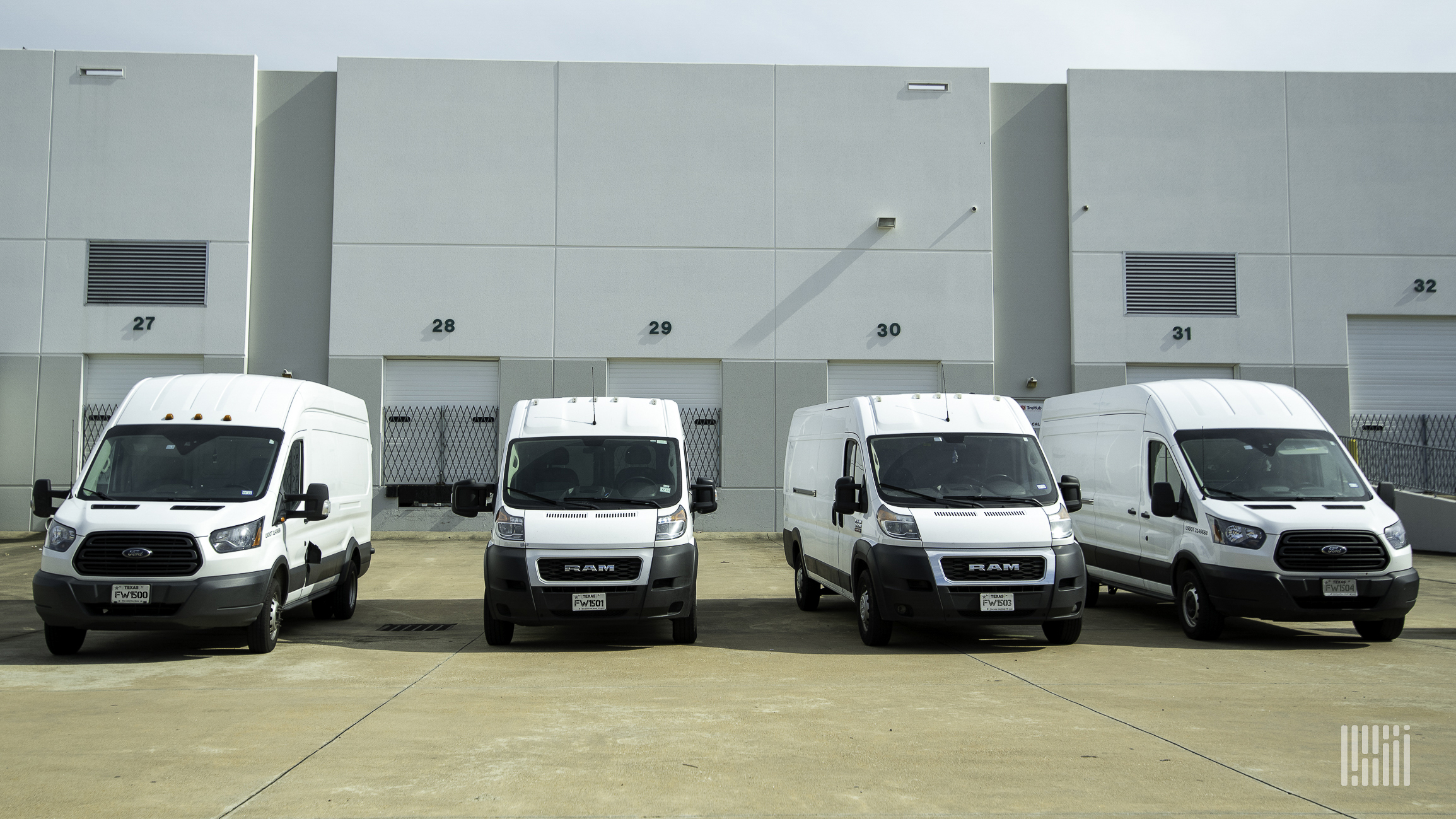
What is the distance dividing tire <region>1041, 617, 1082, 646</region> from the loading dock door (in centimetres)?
1295

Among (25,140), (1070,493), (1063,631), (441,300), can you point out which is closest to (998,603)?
(1063,631)

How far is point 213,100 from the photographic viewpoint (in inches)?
896

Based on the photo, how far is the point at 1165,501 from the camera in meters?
10.8

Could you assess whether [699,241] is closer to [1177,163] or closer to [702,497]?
[1177,163]

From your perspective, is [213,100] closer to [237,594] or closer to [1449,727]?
[237,594]

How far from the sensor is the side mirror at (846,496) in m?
10.3

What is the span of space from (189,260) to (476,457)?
7.24m

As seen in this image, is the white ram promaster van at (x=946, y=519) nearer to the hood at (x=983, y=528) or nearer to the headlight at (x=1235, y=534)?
the hood at (x=983, y=528)

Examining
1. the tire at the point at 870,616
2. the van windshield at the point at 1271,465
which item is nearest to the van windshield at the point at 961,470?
the tire at the point at 870,616

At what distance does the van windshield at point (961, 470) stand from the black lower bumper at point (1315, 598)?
78.2 inches

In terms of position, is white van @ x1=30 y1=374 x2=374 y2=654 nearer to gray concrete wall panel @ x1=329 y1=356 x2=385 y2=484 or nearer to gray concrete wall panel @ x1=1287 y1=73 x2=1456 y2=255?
gray concrete wall panel @ x1=329 y1=356 x2=385 y2=484

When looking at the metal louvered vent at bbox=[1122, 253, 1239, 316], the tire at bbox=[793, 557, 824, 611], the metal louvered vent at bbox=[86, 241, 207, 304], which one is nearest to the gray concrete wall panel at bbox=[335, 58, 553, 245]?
the metal louvered vent at bbox=[86, 241, 207, 304]

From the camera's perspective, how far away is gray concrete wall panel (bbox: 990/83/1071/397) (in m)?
23.3

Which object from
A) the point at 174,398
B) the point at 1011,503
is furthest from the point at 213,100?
the point at 1011,503
